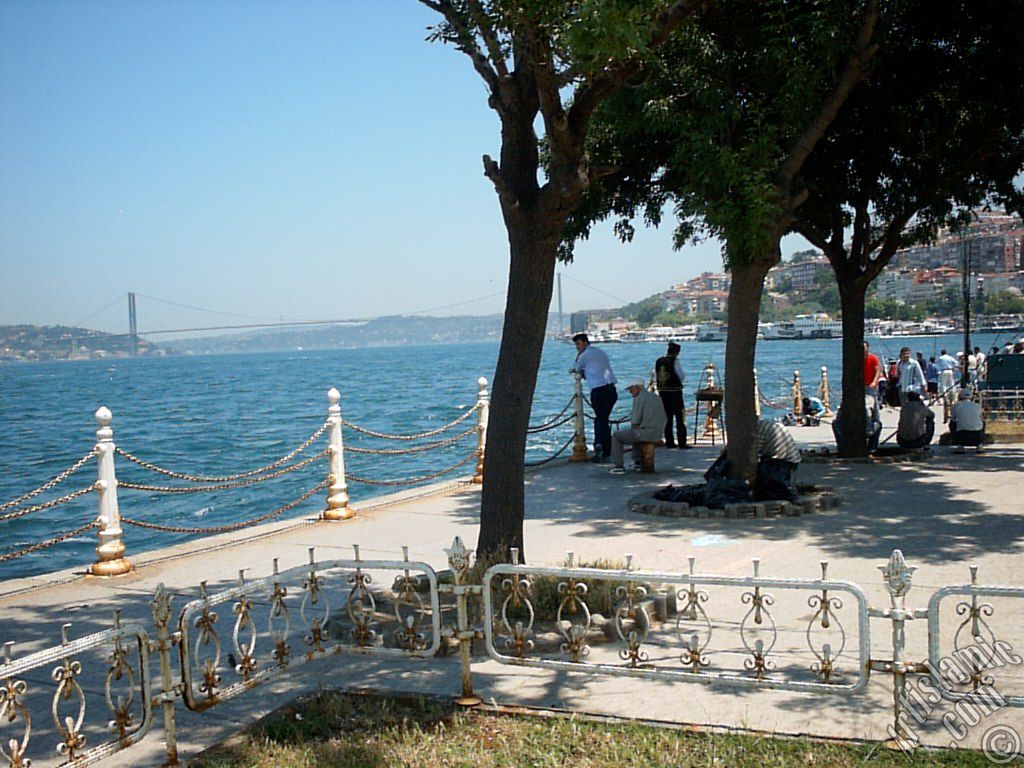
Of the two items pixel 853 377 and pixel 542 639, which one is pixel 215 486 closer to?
pixel 542 639

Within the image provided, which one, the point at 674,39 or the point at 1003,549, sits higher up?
the point at 674,39

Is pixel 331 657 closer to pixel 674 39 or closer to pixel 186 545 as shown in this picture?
pixel 186 545

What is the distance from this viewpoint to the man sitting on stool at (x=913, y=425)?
15773 mm

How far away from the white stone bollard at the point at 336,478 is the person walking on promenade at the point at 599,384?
14.8 feet

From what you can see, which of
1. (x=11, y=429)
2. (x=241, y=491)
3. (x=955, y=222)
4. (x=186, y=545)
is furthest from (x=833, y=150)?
(x=11, y=429)

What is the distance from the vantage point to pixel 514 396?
7.52m

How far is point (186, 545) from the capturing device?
1089 cm

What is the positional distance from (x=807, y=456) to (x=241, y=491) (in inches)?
622

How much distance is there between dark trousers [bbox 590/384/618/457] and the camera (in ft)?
52.5

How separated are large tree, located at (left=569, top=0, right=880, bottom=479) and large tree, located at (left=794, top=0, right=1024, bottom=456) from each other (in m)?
1.61

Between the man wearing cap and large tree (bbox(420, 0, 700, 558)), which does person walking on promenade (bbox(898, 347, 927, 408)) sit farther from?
large tree (bbox(420, 0, 700, 558))

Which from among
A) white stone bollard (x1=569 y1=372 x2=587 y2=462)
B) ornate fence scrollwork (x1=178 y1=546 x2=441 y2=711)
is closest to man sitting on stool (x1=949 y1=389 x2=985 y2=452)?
white stone bollard (x1=569 y1=372 x2=587 y2=462)

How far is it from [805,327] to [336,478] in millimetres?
141010

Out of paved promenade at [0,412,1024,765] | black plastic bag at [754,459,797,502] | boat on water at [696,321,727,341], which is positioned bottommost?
paved promenade at [0,412,1024,765]
